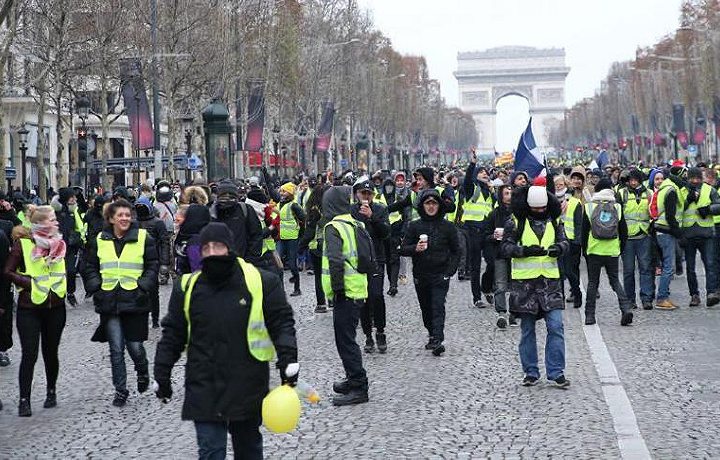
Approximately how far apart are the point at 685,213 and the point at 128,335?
8.63m

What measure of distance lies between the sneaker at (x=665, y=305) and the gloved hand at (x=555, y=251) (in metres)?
6.27

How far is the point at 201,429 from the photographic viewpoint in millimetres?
6965

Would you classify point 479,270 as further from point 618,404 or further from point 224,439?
point 224,439

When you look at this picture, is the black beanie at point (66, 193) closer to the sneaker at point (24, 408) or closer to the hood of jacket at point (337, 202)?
the hood of jacket at point (337, 202)

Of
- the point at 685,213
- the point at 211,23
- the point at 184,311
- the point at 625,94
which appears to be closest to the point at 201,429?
the point at 184,311

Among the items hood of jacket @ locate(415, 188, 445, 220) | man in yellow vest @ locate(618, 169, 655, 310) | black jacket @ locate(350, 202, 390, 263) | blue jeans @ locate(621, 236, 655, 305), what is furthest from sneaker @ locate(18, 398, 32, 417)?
man in yellow vest @ locate(618, 169, 655, 310)

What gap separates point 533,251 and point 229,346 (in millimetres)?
4881

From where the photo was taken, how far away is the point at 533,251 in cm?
1142

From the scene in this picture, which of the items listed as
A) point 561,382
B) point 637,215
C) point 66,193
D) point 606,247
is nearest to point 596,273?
point 606,247

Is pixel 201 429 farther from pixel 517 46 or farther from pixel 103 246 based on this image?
pixel 517 46

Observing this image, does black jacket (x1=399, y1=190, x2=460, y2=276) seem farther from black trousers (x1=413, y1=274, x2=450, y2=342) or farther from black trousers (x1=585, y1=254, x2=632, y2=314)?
black trousers (x1=585, y1=254, x2=632, y2=314)

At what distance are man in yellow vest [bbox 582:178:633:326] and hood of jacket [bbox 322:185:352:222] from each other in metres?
4.53

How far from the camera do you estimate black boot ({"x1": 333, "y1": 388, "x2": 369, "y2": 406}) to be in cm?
1085

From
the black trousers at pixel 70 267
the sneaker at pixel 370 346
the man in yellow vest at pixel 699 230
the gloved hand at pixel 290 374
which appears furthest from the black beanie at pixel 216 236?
the black trousers at pixel 70 267
